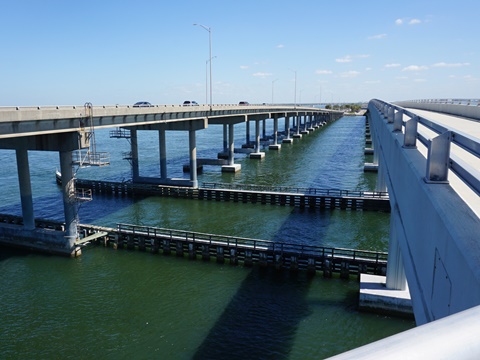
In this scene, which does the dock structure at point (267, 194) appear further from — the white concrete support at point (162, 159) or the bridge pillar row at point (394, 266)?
the bridge pillar row at point (394, 266)

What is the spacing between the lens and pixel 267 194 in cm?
3853

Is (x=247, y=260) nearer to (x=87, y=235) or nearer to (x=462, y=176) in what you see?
(x=87, y=235)

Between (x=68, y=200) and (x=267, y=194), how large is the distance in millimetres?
18339

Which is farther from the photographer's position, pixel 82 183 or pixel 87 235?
pixel 82 183

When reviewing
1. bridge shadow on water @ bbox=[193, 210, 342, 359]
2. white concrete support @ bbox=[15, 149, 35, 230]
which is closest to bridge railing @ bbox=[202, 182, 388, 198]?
bridge shadow on water @ bbox=[193, 210, 342, 359]

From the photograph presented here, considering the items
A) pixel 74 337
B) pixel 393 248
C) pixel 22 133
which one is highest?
pixel 22 133

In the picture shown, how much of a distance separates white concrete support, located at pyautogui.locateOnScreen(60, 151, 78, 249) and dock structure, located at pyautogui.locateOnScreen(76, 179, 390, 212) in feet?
52.9

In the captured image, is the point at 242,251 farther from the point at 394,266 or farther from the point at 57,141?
the point at 57,141

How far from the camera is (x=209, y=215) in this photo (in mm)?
35000

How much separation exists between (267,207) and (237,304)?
60.8 feet

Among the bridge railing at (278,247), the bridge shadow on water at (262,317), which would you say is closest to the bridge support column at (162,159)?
the bridge railing at (278,247)

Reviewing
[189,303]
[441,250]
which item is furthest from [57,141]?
[441,250]

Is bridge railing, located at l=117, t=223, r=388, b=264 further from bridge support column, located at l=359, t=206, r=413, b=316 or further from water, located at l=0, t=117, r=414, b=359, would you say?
bridge support column, located at l=359, t=206, r=413, b=316

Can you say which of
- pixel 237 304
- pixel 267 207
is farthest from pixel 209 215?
pixel 237 304
